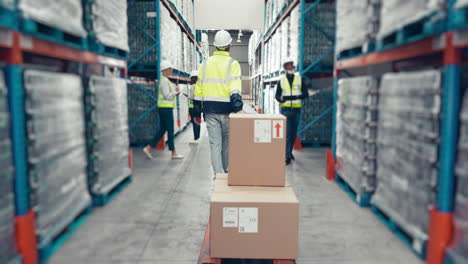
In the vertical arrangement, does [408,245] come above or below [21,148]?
below

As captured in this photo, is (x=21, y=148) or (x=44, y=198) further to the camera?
(x=44, y=198)

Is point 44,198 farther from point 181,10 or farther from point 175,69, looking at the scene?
point 181,10

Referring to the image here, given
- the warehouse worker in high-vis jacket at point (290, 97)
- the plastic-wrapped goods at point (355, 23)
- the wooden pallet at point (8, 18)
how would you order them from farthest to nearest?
the warehouse worker in high-vis jacket at point (290, 97)
the plastic-wrapped goods at point (355, 23)
the wooden pallet at point (8, 18)

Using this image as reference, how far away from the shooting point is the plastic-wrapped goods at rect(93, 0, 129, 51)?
4.09m

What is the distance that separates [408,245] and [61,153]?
3104mm

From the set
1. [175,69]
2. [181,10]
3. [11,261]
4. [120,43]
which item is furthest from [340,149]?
[181,10]

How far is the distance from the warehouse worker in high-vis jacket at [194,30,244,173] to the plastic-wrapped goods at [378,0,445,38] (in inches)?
63.6

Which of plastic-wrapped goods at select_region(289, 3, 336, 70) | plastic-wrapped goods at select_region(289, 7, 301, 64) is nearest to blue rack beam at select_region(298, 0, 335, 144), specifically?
plastic-wrapped goods at select_region(289, 3, 336, 70)

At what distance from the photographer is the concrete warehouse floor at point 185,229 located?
3.03 m

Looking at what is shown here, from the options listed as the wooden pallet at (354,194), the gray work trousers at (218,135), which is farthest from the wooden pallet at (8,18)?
the wooden pallet at (354,194)

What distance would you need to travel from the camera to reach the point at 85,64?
418 cm

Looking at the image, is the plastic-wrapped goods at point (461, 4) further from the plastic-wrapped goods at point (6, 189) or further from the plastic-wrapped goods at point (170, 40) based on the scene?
the plastic-wrapped goods at point (170, 40)

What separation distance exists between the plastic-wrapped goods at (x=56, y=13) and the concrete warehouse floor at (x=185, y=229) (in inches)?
73.3

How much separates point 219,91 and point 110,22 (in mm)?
1560
